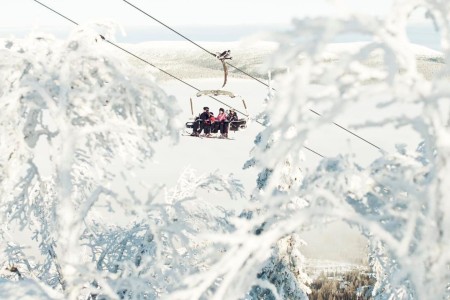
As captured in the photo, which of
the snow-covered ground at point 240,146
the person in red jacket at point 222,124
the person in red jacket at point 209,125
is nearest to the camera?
the person in red jacket at point 209,125

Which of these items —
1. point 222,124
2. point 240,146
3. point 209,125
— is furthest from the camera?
point 240,146

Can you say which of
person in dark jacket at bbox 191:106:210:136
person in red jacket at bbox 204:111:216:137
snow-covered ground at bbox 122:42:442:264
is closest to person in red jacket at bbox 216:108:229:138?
person in red jacket at bbox 204:111:216:137

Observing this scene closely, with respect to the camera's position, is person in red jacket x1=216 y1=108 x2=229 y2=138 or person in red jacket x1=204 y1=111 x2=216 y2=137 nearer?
person in red jacket x1=204 y1=111 x2=216 y2=137

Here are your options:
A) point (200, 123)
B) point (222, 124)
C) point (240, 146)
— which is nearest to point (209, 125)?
point (200, 123)

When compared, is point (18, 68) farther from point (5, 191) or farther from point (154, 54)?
point (154, 54)

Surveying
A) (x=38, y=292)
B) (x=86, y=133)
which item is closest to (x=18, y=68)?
(x=86, y=133)

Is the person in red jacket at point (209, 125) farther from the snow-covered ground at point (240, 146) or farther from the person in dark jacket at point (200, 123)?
the snow-covered ground at point (240, 146)

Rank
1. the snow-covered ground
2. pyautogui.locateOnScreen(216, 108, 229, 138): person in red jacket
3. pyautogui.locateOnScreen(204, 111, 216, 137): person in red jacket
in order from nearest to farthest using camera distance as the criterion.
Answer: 1. pyautogui.locateOnScreen(204, 111, 216, 137): person in red jacket
2. pyautogui.locateOnScreen(216, 108, 229, 138): person in red jacket
3. the snow-covered ground

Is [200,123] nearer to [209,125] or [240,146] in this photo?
[209,125]

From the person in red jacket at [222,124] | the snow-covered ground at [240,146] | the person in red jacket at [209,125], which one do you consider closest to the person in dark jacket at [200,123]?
the person in red jacket at [209,125]

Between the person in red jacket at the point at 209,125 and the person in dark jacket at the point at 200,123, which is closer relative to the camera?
the person in red jacket at the point at 209,125

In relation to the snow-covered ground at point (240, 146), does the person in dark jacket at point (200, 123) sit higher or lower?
higher

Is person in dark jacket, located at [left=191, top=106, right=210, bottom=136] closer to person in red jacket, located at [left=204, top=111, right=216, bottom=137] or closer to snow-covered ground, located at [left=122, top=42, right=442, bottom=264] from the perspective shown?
person in red jacket, located at [left=204, top=111, right=216, bottom=137]
